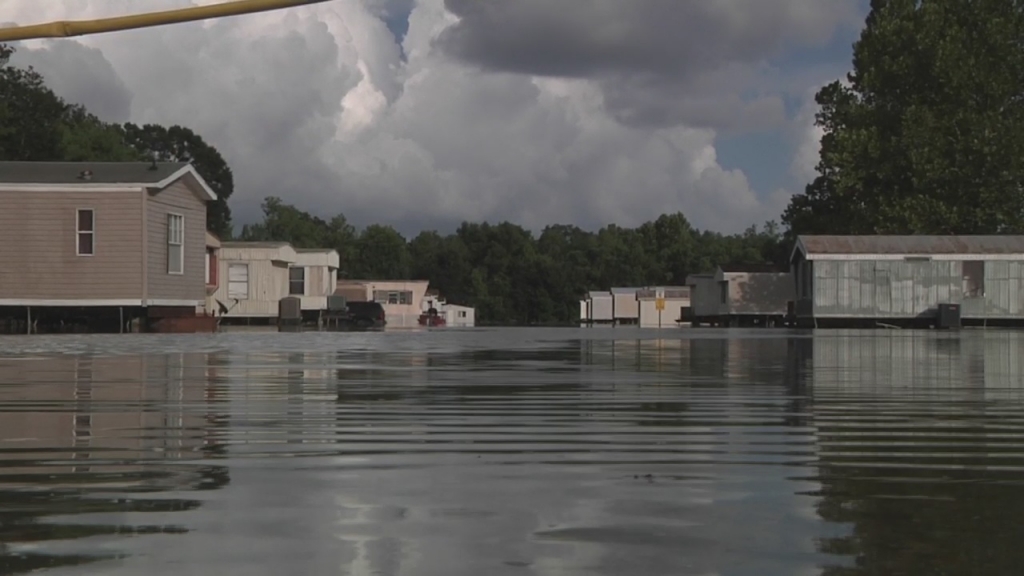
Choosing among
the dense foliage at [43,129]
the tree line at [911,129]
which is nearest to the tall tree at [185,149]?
the dense foliage at [43,129]

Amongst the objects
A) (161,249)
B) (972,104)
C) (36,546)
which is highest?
(972,104)

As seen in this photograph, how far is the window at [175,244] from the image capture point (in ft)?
127

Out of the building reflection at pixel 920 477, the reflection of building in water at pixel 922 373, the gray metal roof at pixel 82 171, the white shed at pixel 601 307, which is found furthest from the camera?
the white shed at pixel 601 307

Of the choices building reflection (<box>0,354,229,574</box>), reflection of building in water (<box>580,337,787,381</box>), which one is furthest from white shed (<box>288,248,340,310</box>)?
building reflection (<box>0,354,229,574</box>)

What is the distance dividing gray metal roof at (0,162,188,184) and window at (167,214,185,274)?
5.03ft

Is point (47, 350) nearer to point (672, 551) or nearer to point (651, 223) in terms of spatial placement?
point (672, 551)

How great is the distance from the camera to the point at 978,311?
54.8 meters

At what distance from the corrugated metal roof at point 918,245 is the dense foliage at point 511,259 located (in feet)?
205

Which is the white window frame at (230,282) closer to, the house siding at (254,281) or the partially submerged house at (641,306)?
the house siding at (254,281)

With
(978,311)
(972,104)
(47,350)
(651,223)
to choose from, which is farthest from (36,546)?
(651,223)

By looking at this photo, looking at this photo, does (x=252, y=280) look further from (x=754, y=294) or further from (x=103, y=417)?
(x=103, y=417)

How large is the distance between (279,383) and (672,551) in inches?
340

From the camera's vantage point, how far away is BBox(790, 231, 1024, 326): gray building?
54594 millimetres

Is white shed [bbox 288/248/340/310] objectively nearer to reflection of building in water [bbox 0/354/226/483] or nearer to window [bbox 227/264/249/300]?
window [bbox 227/264/249/300]
